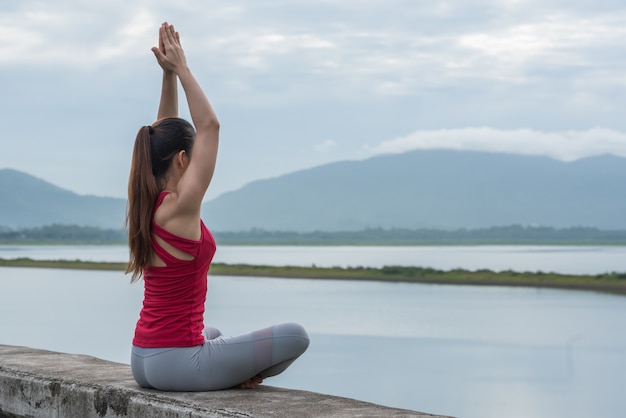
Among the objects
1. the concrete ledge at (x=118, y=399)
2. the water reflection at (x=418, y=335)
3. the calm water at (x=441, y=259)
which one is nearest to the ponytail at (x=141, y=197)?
the concrete ledge at (x=118, y=399)

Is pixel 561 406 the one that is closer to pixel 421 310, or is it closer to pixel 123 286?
pixel 421 310

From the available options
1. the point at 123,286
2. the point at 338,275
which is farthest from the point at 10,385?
the point at 338,275

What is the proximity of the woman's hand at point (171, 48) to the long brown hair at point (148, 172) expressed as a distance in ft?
0.77

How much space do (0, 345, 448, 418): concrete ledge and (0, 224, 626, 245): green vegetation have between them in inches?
4359

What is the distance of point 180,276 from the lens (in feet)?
11.5

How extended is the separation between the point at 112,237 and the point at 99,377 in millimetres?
131804

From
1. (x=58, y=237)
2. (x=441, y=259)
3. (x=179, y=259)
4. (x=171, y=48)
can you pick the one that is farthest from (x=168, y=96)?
(x=58, y=237)

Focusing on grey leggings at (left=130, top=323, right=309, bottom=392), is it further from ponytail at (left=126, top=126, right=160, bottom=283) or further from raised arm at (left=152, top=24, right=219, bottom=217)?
raised arm at (left=152, top=24, right=219, bottom=217)

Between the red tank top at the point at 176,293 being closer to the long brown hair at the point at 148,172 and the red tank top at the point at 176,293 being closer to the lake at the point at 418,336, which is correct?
the long brown hair at the point at 148,172

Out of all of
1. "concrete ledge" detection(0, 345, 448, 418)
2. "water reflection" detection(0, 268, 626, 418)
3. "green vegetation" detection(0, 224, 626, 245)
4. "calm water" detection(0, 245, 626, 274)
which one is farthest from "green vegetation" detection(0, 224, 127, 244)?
"concrete ledge" detection(0, 345, 448, 418)

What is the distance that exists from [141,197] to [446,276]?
37.2 metres

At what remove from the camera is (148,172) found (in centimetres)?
352

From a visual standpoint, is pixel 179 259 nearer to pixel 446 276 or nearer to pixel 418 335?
pixel 418 335

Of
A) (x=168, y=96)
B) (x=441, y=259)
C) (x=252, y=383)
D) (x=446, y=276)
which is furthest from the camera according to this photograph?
(x=441, y=259)
